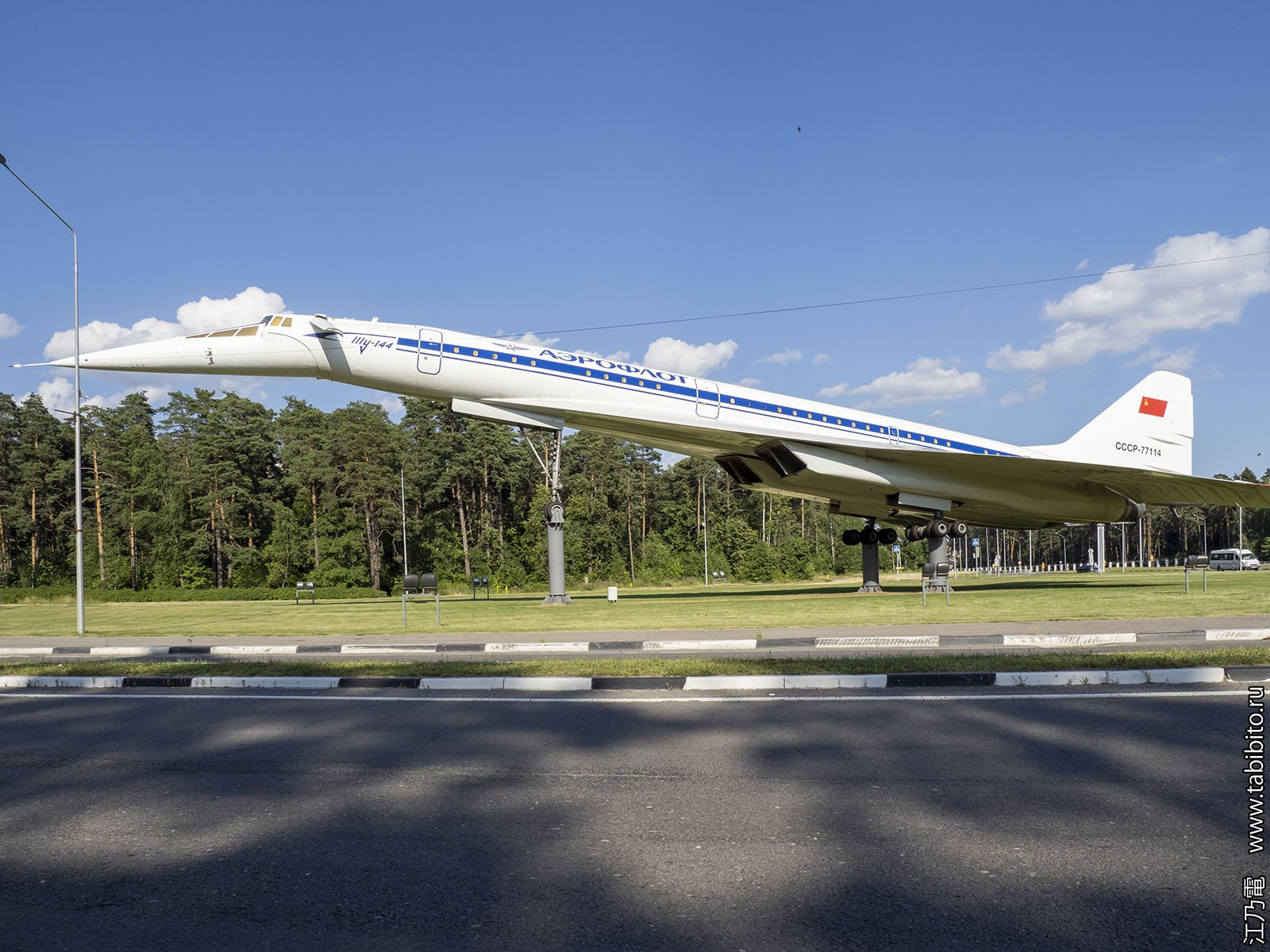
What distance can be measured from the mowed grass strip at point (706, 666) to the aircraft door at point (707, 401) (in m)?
13.5

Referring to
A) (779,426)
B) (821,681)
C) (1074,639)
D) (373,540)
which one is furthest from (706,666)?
(373,540)

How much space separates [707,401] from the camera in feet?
78.4

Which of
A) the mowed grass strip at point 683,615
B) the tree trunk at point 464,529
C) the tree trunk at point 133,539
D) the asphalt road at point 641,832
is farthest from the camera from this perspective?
the tree trunk at point 464,529

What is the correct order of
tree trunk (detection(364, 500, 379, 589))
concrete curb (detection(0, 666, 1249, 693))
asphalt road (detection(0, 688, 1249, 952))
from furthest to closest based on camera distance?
tree trunk (detection(364, 500, 379, 589))
concrete curb (detection(0, 666, 1249, 693))
asphalt road (detection(0, 688, 1249, 952))

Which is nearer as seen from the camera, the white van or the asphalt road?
the asphalt road

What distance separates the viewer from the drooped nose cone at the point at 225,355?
18875 mm

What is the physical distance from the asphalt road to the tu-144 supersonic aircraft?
14.1m

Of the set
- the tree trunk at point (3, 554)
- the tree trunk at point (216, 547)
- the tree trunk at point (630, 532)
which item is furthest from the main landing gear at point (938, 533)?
the tree trunk at point (3, 554)

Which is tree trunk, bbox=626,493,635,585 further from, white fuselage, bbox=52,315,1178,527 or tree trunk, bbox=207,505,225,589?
white fuselage, bbox=52,315,1178,527

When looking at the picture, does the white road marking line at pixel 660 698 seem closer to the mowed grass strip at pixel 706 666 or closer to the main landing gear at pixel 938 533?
the mowed grass strip at pixel 706 666

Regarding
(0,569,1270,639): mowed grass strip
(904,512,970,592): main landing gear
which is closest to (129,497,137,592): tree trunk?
(0,569,1270,639): mowed grass strip

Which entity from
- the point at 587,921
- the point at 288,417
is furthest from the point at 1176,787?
the point at 288,417

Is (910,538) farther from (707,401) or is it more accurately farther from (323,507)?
(323,507)

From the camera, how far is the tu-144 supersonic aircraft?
2000cm
